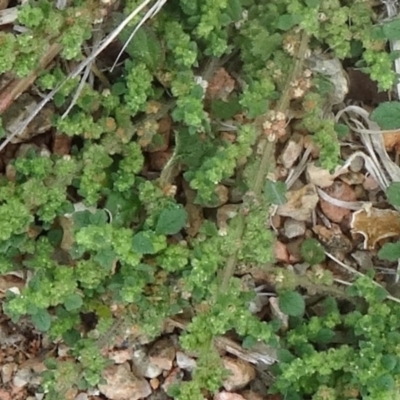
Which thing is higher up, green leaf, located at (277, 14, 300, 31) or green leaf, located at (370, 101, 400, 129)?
green leaf, located at (277, 14, 300, 31)

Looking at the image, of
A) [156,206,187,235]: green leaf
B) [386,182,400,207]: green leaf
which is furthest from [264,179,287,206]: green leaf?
[386,182,400,207]: green leaf

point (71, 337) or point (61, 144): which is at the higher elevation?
point (61, 144)

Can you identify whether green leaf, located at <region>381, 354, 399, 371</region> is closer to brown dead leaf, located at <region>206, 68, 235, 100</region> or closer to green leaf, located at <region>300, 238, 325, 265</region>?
green leaf, located at <region>300, 238, 325, 265</region>

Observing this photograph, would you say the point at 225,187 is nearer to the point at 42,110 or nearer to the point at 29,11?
the point at 42,110

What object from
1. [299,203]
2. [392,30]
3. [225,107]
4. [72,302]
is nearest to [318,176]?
[299,203]

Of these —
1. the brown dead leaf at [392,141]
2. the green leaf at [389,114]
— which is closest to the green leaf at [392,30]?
the green leaf at [389,114]

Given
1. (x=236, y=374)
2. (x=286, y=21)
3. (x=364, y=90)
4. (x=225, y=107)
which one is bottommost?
(x=236, y=374)

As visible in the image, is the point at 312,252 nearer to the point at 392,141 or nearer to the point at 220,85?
the point at 392,141
